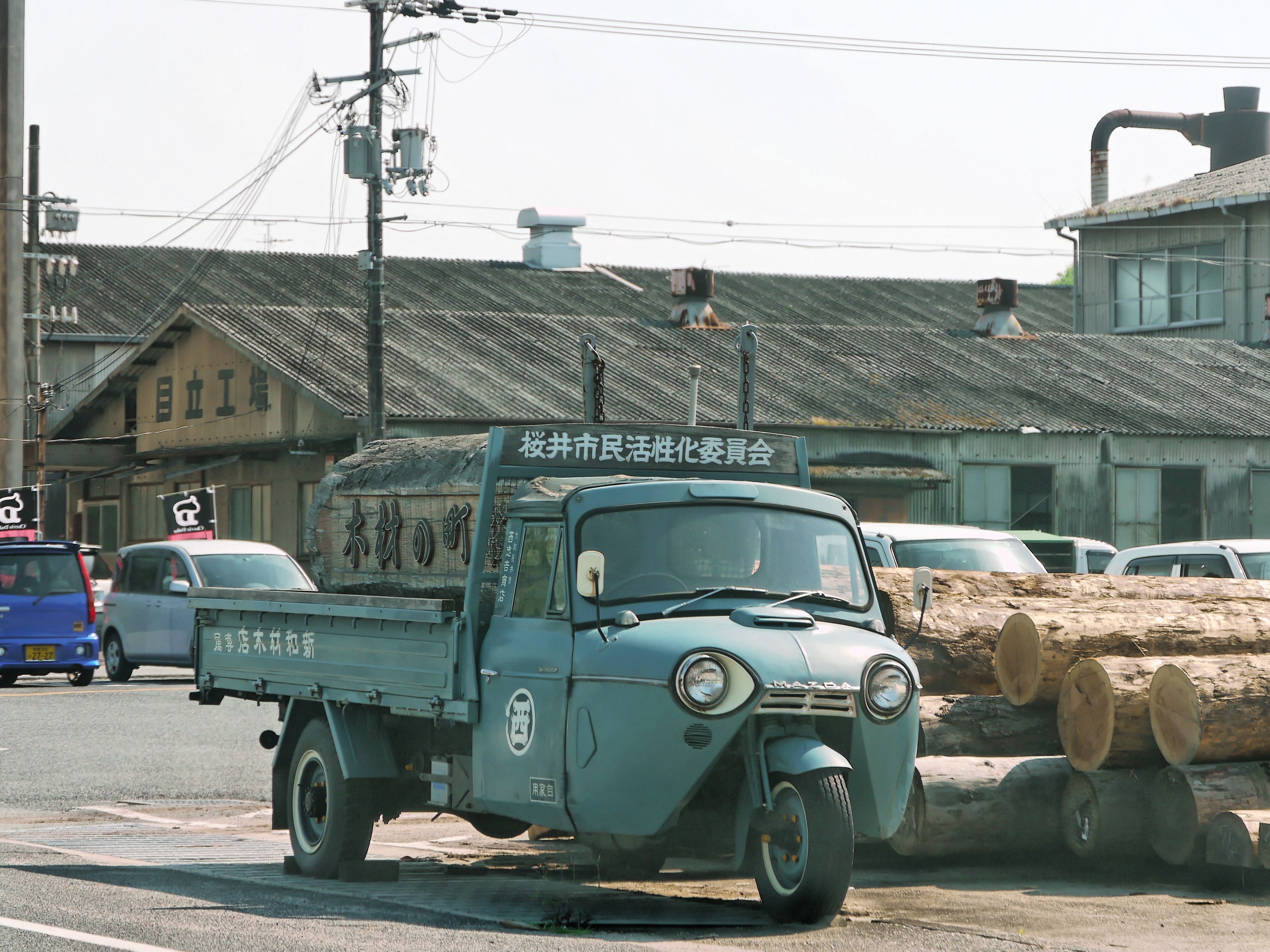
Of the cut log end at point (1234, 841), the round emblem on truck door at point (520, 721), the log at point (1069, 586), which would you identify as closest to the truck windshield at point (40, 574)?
the log at point (1069, 586)

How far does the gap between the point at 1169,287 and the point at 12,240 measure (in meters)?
31.0

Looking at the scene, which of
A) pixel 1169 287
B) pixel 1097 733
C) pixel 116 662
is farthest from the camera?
pixel 1169 287

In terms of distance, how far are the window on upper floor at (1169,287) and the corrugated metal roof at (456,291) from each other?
6803 mm

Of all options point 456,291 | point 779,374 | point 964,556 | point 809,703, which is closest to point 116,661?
point 964,556

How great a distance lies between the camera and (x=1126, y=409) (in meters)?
36.0

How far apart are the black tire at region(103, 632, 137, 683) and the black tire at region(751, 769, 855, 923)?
1899 centimetres

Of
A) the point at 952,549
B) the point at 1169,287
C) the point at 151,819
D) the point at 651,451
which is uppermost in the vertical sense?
the point at 1169,287

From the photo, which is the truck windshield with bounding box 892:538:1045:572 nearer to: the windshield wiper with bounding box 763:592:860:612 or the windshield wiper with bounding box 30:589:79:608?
the windshield wiper with bounding box 763:592:860:612

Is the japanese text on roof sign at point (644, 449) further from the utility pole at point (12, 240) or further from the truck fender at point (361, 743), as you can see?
the utility pole at point (12, 240)

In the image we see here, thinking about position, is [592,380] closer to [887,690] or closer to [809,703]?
[887,690]

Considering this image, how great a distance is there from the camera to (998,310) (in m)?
41.8

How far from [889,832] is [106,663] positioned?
19.9 meters

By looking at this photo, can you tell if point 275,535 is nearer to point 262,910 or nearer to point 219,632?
point 219,632

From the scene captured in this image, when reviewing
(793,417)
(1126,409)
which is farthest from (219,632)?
(1126,409)
